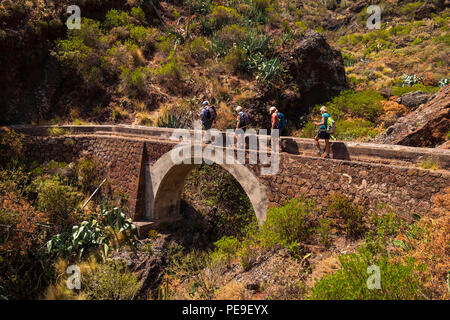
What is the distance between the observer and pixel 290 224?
23.1 ft

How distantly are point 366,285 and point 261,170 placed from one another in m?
4.43

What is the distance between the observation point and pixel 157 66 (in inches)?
805

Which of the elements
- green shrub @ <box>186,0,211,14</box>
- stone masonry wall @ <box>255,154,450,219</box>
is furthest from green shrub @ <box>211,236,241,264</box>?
green shrub @ <box>186,0,211,14</box>

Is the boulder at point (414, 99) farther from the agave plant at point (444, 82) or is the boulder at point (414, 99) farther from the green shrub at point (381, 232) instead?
the green shrub at point (381, 232)

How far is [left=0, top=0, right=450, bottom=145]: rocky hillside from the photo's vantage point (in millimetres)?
16953

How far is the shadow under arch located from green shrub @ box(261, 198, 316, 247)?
101cm

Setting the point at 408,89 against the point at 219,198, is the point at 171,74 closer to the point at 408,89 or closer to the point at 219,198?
the point at 219,198

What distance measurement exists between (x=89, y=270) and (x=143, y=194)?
11.3ft

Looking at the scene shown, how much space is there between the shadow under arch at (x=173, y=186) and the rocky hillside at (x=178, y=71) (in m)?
3.69

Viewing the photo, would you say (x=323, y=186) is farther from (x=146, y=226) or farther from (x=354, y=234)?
(x=146, y=226)

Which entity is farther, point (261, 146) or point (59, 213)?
point (59, 213)

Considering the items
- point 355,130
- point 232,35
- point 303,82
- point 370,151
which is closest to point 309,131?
point 355,130

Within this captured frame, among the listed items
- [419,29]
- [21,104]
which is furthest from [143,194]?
[419,29]

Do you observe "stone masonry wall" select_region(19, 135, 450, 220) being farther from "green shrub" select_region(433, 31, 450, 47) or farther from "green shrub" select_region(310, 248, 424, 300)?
"green shrub" select_region(433, 31, 450, 47)
